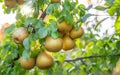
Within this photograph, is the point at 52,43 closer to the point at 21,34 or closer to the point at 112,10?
the point at 21,34

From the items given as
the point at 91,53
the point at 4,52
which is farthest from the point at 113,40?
the point at 4,52

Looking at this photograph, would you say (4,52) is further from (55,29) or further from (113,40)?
(113,40)

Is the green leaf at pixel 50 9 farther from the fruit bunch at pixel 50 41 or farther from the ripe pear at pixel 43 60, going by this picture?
the ripe pear at pixel 43 60

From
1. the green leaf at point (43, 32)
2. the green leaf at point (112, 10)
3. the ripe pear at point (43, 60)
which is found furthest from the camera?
the green leaf at point (112, 10)

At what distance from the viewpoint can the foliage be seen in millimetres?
1630

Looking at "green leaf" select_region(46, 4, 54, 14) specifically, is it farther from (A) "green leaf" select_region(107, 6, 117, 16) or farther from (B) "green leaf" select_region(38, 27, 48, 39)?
(A) "green leaf" select_region(107, 6, 117, 16)

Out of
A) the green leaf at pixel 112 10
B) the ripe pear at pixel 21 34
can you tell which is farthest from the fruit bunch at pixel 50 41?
the green leaf at pixel 112 10

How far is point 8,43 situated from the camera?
204 cm

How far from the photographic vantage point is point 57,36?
1.60 metres

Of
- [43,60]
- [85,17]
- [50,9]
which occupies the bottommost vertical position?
[43,60]

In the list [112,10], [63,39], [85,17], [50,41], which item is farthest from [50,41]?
[112,10]

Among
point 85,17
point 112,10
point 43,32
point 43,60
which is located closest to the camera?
point 43,32

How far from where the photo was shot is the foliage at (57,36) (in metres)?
1.63

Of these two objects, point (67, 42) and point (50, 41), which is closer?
point (50, 41)
